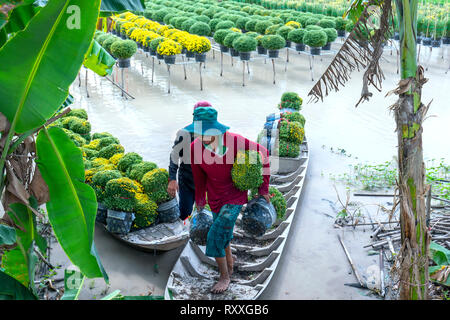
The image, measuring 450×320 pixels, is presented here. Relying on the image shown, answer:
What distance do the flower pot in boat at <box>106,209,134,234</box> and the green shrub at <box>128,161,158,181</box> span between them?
0.54 metres

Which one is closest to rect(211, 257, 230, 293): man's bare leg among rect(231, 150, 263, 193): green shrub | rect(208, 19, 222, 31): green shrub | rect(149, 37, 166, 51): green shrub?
rect(231, 150, 263, 193): green shrub

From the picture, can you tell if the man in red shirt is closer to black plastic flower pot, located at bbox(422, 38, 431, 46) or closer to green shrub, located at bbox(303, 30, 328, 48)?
green shrub, located at bbox(303, 30, 328, 48)

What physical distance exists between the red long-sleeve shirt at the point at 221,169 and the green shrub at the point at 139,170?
1.31 meters

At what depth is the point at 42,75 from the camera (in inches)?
106

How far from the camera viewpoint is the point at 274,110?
1123 centimetres

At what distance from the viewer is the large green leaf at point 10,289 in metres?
2.87

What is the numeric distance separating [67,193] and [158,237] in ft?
7.93

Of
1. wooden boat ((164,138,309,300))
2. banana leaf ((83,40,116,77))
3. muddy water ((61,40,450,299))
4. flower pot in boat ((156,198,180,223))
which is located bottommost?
muddy water ((61,40,450,299))

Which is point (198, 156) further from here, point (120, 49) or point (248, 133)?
point (120, 49)

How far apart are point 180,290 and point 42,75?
2.62 meters

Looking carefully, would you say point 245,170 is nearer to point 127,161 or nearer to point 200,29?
point 127,161

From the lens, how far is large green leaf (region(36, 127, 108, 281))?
3.09 m
